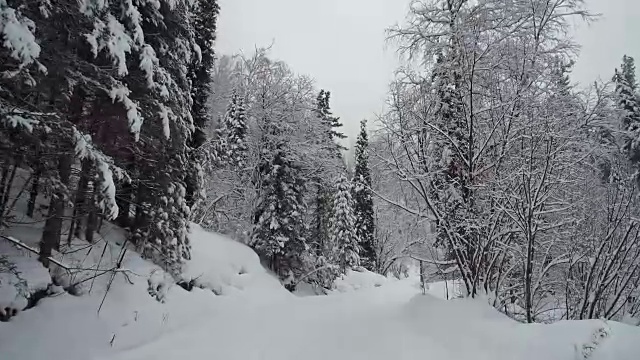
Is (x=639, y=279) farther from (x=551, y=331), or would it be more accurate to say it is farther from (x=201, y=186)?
(x=201, y=186)

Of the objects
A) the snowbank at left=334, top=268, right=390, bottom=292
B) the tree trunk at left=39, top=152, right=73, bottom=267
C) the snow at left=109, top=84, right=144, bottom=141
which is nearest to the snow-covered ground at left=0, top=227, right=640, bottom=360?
the tree trunk at left=39, top=152, right=73, bottom=267

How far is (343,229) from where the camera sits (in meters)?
28.1

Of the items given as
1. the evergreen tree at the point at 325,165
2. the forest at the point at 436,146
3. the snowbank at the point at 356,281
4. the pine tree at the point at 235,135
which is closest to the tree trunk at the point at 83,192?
the forest at the point at 436,146

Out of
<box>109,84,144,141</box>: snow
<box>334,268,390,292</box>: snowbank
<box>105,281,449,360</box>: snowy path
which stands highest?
<box>109,84,144,141</box>: snow

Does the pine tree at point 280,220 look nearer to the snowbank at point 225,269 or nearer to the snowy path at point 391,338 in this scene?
the snowbank at point 225,269

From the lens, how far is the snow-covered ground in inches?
181

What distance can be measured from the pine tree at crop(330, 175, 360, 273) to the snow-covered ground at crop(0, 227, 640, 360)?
17766mm

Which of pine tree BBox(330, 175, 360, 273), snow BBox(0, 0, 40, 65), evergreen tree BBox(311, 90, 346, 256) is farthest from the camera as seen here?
pine tree BBox(330, 175, 360, 273)

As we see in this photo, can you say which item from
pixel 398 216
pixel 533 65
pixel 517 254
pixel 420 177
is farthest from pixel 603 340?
pixel 398 216

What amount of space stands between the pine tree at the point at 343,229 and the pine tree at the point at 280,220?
796 cm

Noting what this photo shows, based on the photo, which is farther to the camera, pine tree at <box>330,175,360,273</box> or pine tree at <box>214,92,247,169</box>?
pine tree at <box>330,175,360,273</box>

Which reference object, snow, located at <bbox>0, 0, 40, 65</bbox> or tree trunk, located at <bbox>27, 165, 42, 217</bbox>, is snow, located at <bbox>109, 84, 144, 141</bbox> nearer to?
tree trunk, located at <bbox>27, 165, 42, 217</bbox>

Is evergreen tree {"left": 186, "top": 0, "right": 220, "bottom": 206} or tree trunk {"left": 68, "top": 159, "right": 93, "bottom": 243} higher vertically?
evergreen tree {"left": 186, "top": 0, "right": 220, "bottom": 206}

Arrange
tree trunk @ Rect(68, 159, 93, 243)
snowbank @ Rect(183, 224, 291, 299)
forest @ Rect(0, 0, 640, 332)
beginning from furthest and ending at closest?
snowbank @ Rect(183, 224, 291, 299) → tree trunk @ Rect(68, 159, 93, 243) → forest @ Rect(0, 0, 640, 332)
